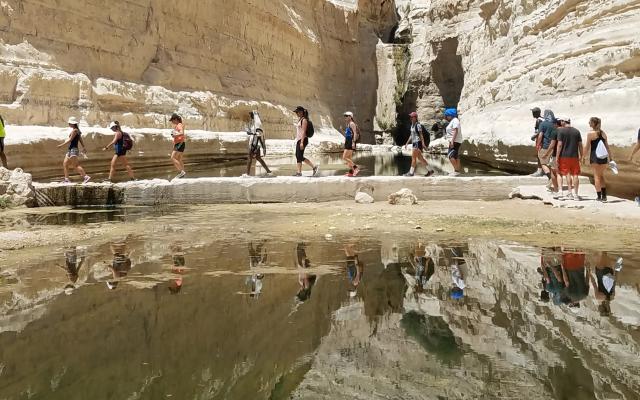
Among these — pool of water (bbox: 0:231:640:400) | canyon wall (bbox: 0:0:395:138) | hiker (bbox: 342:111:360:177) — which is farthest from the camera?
canyon wall (bbox: 0:0:395:138)

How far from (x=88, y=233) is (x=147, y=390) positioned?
4.17 m

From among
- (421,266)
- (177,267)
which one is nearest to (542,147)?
(421,266)

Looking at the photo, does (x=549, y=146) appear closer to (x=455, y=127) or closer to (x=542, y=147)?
(x=542, y=147)

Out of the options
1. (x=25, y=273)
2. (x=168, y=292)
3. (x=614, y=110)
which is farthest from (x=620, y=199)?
(x=25, y=273)

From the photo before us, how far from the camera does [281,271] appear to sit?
Answer: 4.20 metres

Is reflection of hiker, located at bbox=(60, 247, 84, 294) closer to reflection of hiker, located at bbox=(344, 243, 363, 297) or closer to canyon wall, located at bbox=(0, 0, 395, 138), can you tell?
reflection of hiker, located at bbox=(344, 243, 363, 297)

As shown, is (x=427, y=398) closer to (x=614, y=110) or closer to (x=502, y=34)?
(x=614, y=110)

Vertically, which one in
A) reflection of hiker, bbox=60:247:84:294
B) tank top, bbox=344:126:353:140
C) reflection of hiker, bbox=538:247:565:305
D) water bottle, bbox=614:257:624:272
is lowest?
reflection of hiker, bbox=60:247:84:294

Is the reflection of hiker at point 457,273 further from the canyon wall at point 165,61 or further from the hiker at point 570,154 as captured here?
the canyon wall at point 165,61

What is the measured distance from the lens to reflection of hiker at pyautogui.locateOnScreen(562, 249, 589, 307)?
340 cm

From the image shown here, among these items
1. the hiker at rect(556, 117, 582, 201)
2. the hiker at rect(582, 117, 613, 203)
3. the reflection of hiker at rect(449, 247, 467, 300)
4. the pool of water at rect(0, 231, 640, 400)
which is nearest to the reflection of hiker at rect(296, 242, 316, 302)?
the pool of water at rect(0, 231, 640, 400)

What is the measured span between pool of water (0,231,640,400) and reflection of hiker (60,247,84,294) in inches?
0.9

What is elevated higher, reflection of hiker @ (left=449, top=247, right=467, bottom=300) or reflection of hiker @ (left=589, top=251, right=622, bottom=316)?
reflection of hiker @ (left=589, top=251, right=622, bottom=316)

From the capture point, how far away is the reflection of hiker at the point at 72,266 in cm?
375
